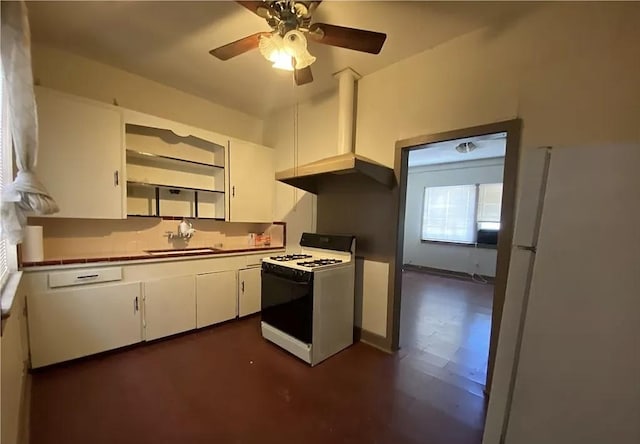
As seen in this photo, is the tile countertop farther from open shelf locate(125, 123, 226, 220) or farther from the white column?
the white column

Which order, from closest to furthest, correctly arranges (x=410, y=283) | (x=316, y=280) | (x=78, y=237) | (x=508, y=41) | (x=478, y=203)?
1. (x=508, y=41)
2. (x=316, y=280)
3. (x=78, y=237)
4. (x=410, y=283)
5. (x=478, y=203)

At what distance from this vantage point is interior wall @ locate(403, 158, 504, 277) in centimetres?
548

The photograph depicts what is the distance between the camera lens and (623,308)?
0.76 metres

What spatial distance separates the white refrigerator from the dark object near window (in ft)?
17.2

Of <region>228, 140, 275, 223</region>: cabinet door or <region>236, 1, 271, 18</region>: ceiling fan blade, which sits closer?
<region>236, 1, 271, 18</region>: ceiling fan blade

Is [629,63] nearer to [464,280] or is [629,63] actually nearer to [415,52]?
[415,52]

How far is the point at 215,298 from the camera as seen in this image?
296 cm

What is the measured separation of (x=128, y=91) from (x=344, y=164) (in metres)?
2.49

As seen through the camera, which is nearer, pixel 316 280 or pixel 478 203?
pixel 316 280

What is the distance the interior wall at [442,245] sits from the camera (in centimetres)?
548

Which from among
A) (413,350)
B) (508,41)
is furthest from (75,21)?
(413,350)

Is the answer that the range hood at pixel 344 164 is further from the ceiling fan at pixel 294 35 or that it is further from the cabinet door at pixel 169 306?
the cabinet door at pixel 169 306

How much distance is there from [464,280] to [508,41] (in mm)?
4721

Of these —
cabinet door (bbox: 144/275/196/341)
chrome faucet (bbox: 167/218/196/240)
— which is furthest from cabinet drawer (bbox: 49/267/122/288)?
chrome faucet (bbox: 167/218/196/240)
